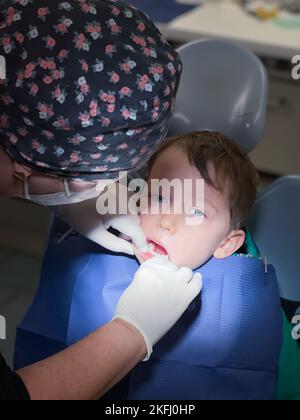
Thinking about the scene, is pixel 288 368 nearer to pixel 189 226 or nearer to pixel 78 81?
pixel 189 226

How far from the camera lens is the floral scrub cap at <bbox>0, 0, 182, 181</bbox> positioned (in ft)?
2.64

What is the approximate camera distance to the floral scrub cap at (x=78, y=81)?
0.80m

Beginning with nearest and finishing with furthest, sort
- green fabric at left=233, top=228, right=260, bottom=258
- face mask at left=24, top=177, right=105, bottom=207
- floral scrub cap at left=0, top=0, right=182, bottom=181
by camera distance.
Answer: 1. floral scrub cap at left=0, top=0, right=182, bottom=181
2. face mask at left=24, top=177, right=105, bottom=207
3. green fabric at left=233, top=228, right=260, bottom=258

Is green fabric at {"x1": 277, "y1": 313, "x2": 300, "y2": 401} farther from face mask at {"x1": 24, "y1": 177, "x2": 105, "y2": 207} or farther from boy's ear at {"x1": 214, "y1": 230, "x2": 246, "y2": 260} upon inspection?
face mask at {"x1": 24, "y1": 177, "x2": 105, "y2": 207}

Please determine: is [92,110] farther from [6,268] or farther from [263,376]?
[6,268]

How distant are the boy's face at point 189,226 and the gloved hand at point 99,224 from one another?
3 centimetres

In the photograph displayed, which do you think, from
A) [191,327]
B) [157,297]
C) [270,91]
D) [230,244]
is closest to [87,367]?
[157,297]

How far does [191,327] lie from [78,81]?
533 mm

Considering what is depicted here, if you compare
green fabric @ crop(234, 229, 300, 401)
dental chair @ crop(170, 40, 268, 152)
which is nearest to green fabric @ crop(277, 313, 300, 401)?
green fabric @ crop(234, 229, 300, 401)

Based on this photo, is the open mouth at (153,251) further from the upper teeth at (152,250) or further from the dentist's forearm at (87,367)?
the dentist's forearm at (87,367)

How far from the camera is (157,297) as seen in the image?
3.27ft

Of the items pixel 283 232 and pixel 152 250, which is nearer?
pixel 152 250
